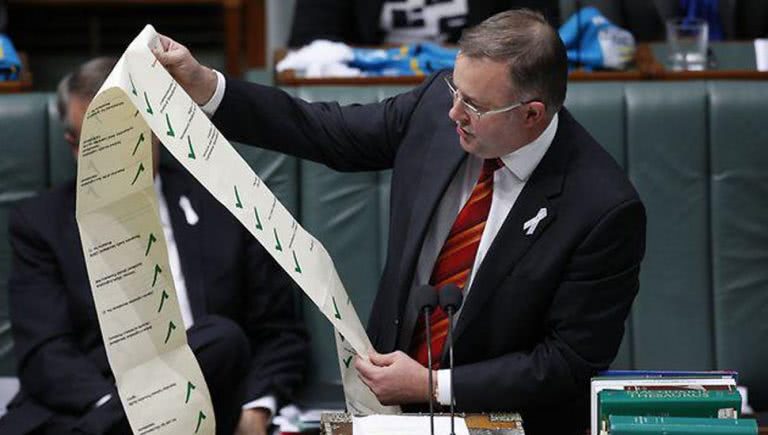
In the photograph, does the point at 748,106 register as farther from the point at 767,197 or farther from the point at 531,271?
the point at 531,271

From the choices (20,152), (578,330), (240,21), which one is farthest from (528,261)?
(240,21)

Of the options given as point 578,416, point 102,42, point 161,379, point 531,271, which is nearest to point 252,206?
point 161,379

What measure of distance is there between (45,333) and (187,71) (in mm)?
1054

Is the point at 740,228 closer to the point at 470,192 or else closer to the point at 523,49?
the point at 470,192

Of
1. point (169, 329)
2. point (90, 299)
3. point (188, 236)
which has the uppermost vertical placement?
point (169, 329)

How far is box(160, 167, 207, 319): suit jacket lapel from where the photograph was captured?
3480mm

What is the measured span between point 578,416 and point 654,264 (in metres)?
1.06

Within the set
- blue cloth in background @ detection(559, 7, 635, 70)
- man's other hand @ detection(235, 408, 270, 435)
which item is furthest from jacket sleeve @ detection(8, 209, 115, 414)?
blue cloth in background @ detection(559, 7, 635, 70)

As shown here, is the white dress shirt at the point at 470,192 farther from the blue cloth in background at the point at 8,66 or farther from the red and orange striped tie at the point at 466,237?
the blue cloth in background at the point at 8,66

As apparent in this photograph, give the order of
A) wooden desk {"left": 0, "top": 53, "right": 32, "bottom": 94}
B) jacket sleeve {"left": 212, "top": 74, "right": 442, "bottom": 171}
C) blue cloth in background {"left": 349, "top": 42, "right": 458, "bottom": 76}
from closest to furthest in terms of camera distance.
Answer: jacket sleeve {"left": 212, "top": 74, "right": 442, "bottom": 171} < wooden desk {"left": 0, "top": 53, "right": 32, "bottom": 94} < blue cloth in background {"left": 349, "top": 42, "right": 458, "bottom": 76}

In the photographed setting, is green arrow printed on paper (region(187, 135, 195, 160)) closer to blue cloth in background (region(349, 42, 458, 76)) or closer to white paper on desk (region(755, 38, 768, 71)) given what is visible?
blue cloth in background (region(349, 42, 458, 76))

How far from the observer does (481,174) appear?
2.79m

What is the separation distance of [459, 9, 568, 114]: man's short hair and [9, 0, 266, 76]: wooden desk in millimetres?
3259

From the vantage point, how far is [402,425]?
2377 mm
